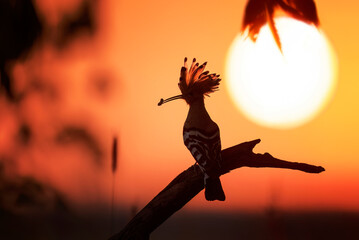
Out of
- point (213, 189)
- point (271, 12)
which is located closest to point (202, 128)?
point (213, 189)

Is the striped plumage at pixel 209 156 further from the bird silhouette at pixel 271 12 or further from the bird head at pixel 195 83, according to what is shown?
the bird silhouette at pixel 271 12

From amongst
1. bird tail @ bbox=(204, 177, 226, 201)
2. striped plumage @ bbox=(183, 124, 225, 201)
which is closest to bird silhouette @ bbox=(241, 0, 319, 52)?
striped plumage @ bbox=(183, 124, 225, 201)

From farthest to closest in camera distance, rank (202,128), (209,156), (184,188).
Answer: (202,128) < (209,156) < (184,188)

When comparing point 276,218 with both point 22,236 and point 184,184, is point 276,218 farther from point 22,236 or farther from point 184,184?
point 22,236

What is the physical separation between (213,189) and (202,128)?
59 centimetres

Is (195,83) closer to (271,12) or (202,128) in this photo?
(202,128)

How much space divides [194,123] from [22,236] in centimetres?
211

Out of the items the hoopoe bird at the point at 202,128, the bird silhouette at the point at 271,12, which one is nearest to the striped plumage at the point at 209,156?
the hoopoe bird at the point at 202,128

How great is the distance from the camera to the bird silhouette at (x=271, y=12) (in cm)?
352

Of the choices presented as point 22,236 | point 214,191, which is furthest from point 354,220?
point 22,236

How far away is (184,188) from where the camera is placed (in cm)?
427

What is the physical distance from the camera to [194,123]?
4.87m

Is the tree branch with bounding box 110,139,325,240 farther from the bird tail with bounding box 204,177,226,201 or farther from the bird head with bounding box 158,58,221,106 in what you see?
the bird head with bounding box 158,58,221,106

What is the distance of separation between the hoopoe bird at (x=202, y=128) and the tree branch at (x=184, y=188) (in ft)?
0.37
